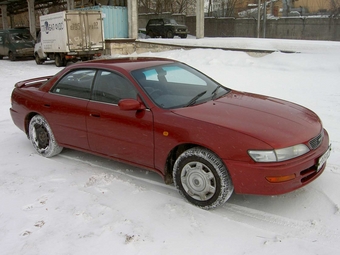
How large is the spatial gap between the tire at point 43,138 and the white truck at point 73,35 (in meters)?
13.0

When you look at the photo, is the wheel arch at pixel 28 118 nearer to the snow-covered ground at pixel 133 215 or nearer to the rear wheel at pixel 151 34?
the snow-covered ground at pixel 133 215

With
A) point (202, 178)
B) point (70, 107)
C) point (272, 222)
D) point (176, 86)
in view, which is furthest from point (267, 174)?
point (70, 107)

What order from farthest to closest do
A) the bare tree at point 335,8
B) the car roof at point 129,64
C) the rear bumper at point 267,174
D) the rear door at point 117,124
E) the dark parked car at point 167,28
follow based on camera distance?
the bare tree at point 335,8, the dark parked car at point 167,28, the car roof at point 129,64, the rear door at point 117,124, the rear bumper at point 267,174

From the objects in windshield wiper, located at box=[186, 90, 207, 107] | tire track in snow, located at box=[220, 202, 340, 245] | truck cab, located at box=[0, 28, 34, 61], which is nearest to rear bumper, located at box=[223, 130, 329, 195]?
tire track in snow, located at box=[220, 202, 340, 245]

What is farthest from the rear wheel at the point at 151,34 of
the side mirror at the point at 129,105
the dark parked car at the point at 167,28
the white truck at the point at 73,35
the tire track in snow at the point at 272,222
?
the tire track in snow at the point at 272,222

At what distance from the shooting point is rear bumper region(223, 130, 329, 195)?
3096 mm

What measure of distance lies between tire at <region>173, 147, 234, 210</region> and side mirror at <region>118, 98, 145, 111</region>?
0.73 metres

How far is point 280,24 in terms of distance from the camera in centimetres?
3350

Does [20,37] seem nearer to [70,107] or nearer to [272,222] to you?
[70,107]

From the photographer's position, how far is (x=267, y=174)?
3.09m

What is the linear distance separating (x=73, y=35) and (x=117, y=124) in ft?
47.9

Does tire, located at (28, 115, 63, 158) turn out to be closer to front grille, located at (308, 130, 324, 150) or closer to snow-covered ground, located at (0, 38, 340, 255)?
snow-covered ground, located at (0, 38, 340, 255)

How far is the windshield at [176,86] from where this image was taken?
3941 millimetres

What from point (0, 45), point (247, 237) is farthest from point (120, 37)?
point (247, 237)
